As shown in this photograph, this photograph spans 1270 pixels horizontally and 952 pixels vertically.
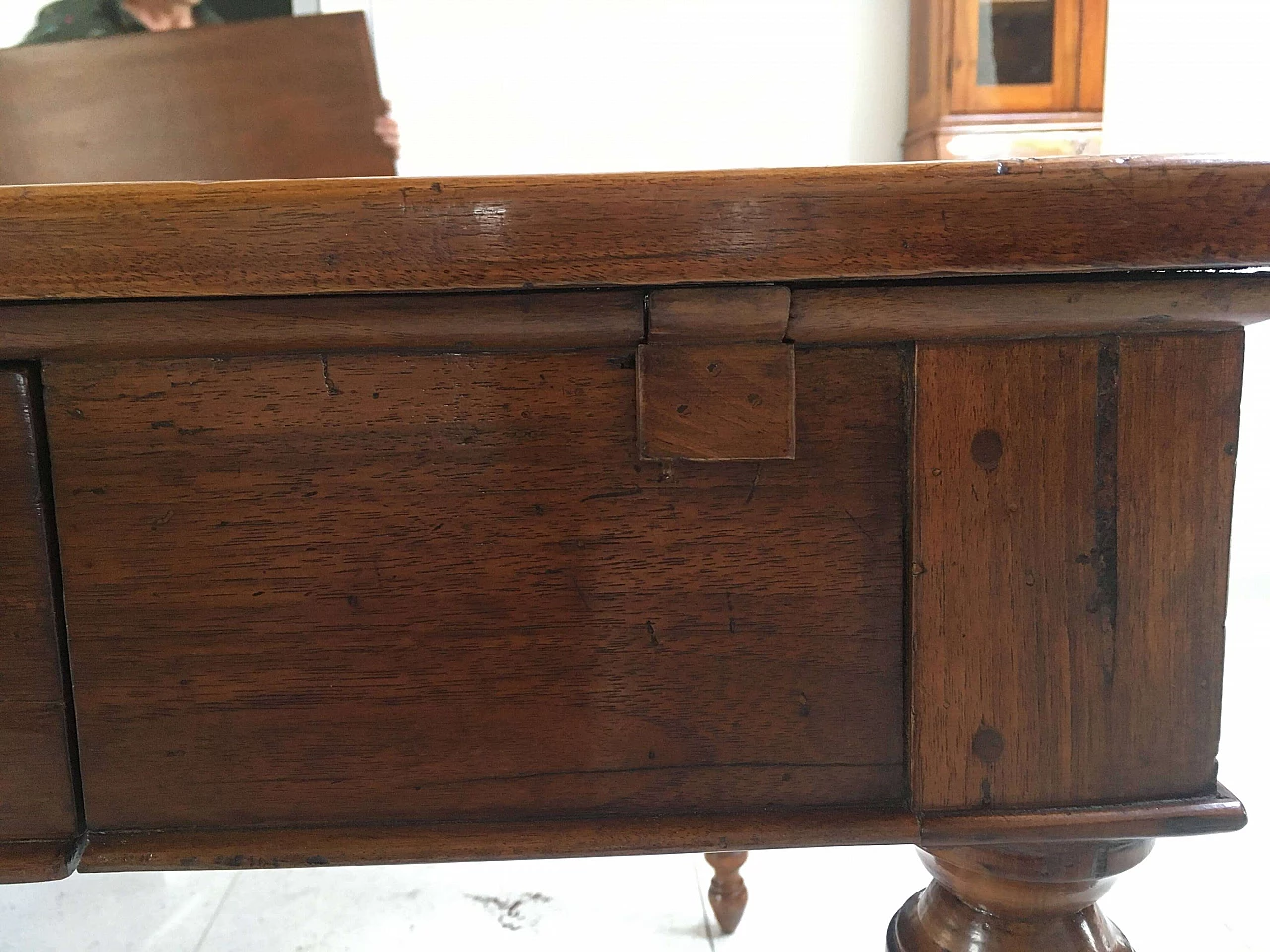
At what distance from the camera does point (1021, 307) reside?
398mm

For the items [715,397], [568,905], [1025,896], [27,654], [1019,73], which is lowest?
[568,905]

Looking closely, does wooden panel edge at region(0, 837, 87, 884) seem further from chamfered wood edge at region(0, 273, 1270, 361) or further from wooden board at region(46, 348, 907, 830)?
chamfered wood edge at region(0, 273, 1270, 361)

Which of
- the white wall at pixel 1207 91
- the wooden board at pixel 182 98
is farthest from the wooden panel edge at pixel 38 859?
the white wall at pixel 1207 91

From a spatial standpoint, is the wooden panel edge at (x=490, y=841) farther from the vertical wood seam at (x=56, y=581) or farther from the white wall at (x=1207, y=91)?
the white wall at (x=1207, y=91)

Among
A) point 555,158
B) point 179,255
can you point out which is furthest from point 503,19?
point 179,255

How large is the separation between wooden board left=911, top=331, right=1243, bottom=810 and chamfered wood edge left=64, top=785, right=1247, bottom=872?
0.01 meters

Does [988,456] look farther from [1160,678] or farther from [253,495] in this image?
[253,495]

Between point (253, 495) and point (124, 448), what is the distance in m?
0.06

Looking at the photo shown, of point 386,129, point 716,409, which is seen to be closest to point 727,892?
point 716,409

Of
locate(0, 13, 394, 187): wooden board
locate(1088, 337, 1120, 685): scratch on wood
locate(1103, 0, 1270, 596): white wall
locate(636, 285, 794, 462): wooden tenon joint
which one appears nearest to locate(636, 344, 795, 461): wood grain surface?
locate(636, 285, 794, 462): wooden tenon joint

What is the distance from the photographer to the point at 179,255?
0.37 m

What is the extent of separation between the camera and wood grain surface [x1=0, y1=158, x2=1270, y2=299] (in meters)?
0.37

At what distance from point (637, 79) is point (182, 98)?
1765 mm

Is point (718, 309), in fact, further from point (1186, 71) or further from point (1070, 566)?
point (1186, 71)
